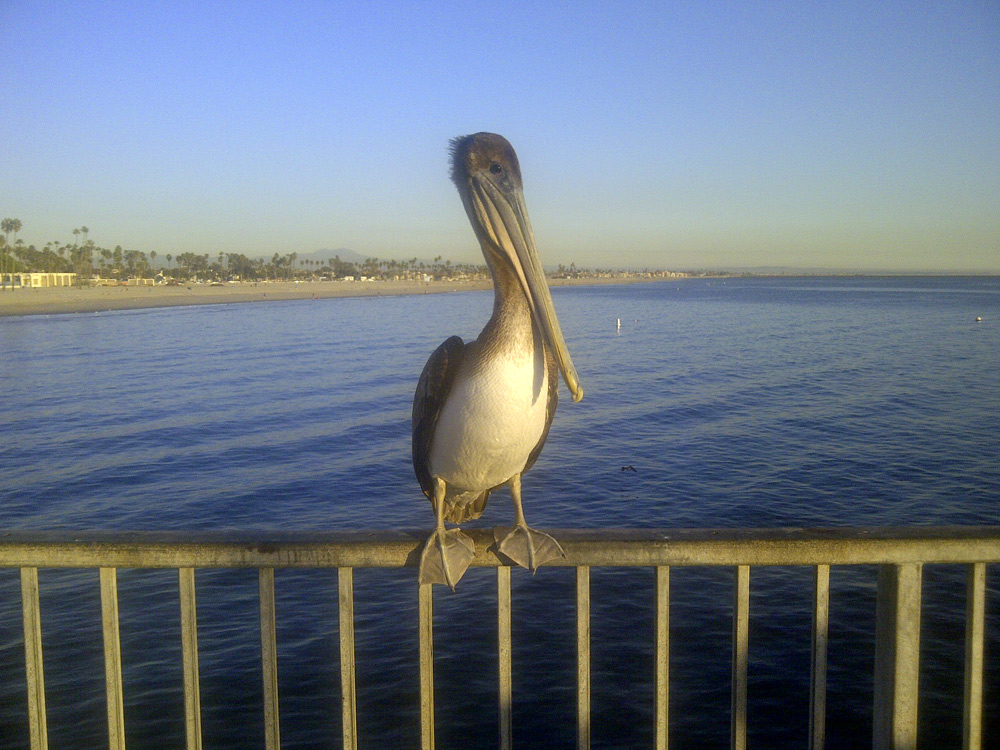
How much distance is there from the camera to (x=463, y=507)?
109 inches

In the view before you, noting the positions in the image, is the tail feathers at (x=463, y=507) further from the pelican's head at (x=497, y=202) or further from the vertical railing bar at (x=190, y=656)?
the vertical railing bar at (x=190, y=656)

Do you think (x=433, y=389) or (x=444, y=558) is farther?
(x=433, y=389)

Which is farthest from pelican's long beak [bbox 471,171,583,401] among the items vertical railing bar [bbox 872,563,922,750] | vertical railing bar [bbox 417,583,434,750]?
vertical railing bar [bbox 872,563,922,750]

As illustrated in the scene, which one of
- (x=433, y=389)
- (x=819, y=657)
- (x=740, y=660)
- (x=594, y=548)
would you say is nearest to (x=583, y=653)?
(x=594, y=548)

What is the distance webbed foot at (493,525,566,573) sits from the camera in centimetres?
207

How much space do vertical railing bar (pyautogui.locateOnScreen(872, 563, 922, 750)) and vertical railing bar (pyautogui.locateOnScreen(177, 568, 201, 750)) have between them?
182 cm

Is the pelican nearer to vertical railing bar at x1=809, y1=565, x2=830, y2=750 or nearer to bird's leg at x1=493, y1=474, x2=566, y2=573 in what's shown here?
bird's leg at x1=493, y1=474, x2=566, y2=573

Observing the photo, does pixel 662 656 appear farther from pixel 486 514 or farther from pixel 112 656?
pixel 486 514

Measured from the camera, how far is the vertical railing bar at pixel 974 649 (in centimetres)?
201

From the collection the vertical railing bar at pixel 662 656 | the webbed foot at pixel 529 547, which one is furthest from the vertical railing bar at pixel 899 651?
the webbed foot at pixel 529 547

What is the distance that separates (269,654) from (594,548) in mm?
924

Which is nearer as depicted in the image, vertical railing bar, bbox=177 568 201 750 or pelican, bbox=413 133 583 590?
vertical railing bar, bbox=177 568 201 750

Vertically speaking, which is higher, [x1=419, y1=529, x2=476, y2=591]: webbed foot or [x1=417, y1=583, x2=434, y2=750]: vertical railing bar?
[x1=419, y1=529, x2=476, y2=591]: webbed foot

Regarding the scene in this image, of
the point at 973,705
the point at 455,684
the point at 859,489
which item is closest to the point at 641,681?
the point at 455,684
